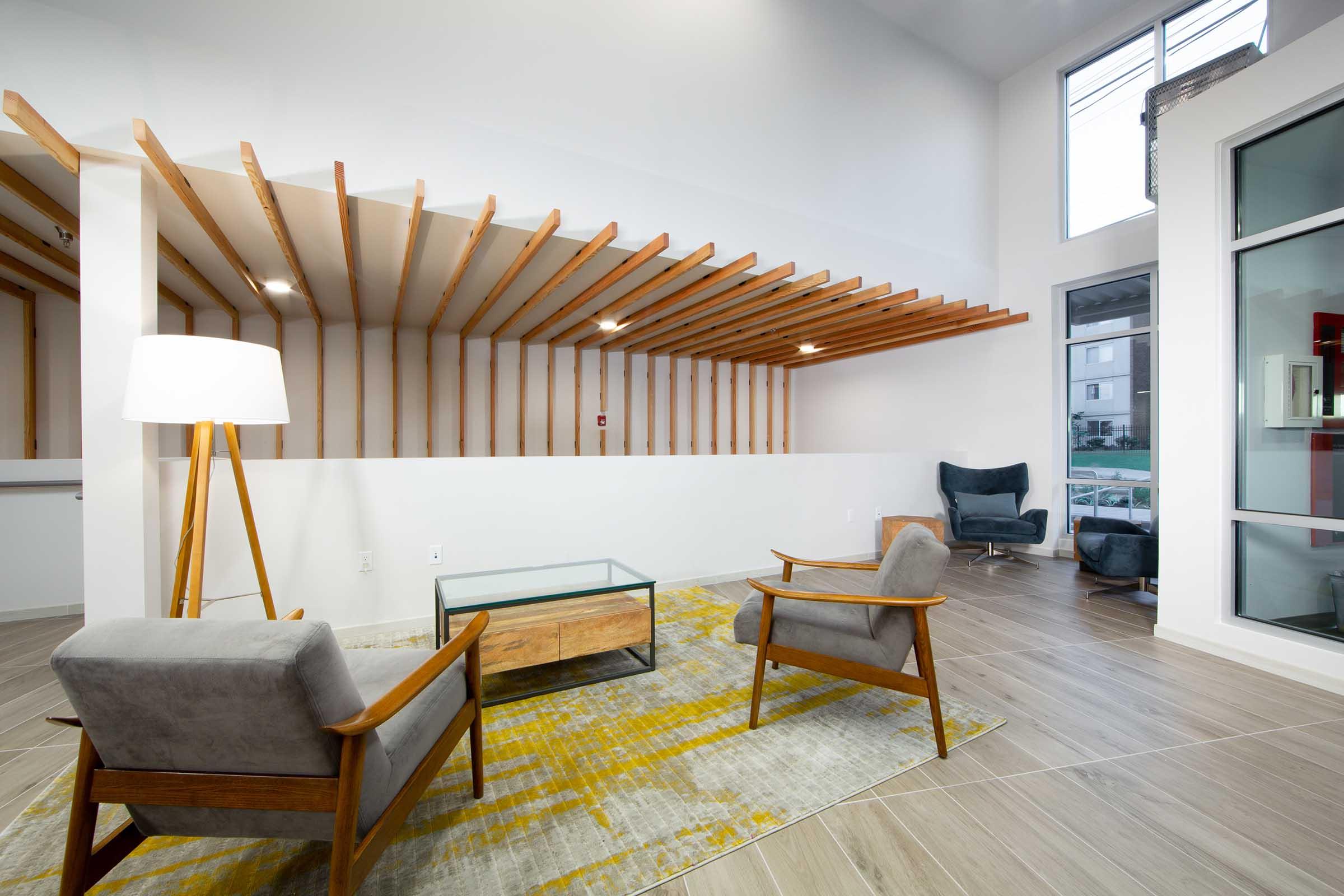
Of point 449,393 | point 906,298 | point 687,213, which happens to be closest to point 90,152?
point 687,213

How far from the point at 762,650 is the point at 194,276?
17.1ft

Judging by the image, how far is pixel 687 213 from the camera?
178 inches

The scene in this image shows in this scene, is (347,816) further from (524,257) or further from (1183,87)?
(1183,87)

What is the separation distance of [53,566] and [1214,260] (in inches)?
312

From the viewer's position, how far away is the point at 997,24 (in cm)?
609

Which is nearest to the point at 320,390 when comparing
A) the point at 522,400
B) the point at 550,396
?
the point at 522,400

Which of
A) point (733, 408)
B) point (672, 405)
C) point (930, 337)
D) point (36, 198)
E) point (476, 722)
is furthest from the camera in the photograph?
point (733, 408)

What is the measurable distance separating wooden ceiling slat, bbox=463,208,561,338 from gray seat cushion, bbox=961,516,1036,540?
4.91 metres

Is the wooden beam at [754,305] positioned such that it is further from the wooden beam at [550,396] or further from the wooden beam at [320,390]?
the wooden beam at [320,390]

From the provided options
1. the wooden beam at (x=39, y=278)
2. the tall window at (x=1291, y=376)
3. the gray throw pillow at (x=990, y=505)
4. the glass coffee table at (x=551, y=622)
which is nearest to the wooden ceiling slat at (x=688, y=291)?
the glass coffee table at (x=551, y=622)

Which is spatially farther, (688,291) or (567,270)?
(688,291)

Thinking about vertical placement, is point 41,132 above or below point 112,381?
above

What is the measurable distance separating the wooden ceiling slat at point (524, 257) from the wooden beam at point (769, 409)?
492cm

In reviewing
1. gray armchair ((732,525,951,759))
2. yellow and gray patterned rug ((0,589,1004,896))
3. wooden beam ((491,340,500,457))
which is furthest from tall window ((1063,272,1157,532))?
wooden beam ((491,340,500,457))
